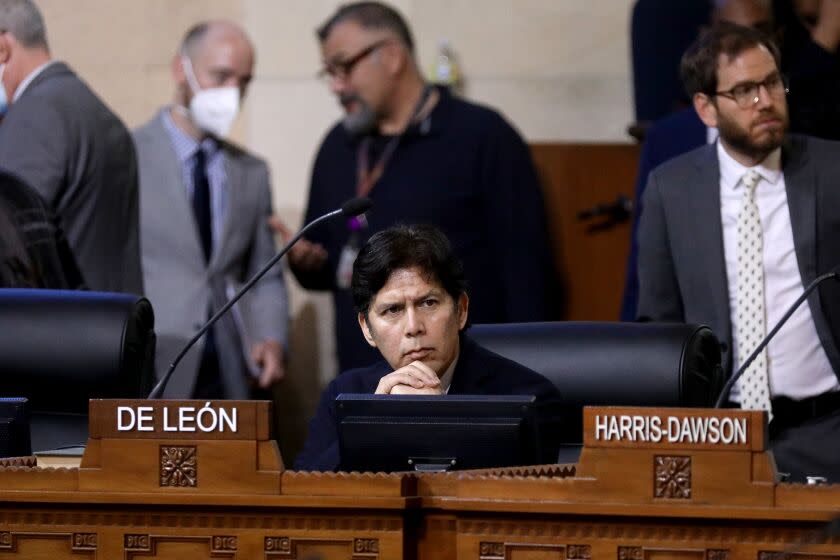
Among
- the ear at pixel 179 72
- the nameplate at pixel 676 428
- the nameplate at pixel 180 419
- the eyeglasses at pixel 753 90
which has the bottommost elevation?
the nameplate at pixel 676 428

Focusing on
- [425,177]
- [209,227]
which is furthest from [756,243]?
[209,227]

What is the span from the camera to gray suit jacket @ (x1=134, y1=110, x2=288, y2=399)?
6.47 m

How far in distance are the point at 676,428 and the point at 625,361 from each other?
1.25 metres

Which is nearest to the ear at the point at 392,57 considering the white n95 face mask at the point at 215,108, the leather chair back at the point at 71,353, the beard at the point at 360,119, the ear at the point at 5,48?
the beard at the point at 360,119

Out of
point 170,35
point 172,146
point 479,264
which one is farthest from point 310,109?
point 479,264

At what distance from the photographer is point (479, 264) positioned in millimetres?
6371

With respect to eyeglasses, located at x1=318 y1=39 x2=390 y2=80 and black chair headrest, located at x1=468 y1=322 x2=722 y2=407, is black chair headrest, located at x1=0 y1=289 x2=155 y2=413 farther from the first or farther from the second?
eyeglasses, located at x1=318 y1=39 x2=390 y2=80

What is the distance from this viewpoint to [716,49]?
16.3ft

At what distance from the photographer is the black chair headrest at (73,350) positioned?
13.9 feet

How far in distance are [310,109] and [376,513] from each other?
5.19 metres

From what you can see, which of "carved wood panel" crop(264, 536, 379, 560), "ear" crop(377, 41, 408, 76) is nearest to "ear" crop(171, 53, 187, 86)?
"ear" crop(377, 41, 408, 76)

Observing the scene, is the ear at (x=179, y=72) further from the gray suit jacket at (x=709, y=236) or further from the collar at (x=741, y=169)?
the collar at (x=741, y=169)

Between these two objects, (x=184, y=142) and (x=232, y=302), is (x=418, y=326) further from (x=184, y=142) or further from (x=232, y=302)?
(x=184, y=142)

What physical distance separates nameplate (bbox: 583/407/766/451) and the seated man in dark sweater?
1032mm
